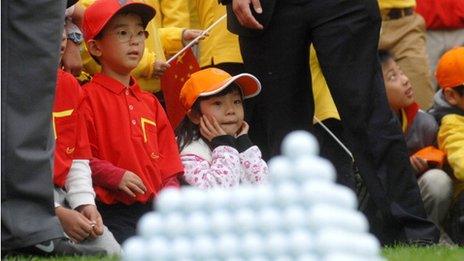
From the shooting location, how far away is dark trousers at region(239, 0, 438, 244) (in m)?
7.11

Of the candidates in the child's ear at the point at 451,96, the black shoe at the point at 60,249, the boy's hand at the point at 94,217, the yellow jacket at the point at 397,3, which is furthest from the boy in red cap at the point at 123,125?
the yellow jacket at the point at 397,3

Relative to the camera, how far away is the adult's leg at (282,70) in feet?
→ 23.7

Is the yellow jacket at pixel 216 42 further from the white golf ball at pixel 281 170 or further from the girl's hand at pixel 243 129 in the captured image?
the white golf ball at pixel 281 170

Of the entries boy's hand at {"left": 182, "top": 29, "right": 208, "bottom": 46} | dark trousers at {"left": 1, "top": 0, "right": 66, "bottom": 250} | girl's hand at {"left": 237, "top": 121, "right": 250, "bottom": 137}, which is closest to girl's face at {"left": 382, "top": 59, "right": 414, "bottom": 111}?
boy's hand at {"left": 182, "top": 29, "right": 208, "bottom": 46}

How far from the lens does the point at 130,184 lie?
269 inches

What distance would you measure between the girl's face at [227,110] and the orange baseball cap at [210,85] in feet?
0.19

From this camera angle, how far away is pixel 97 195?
23.0ft

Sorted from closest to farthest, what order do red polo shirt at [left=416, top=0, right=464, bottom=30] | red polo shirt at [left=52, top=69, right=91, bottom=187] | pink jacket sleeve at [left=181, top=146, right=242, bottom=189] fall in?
red polo shirt at [left=52, top=69, right=91, bottom=187]
pink jacket sleeve at [left=181, top=146, right=242, bottom=189]
red polo shirt at [left=416, top=0, right=464, bottom=30]

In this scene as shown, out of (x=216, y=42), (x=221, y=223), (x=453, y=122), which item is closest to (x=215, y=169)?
(x=216, y=42)

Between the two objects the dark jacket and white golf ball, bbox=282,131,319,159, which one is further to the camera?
the dark jacket

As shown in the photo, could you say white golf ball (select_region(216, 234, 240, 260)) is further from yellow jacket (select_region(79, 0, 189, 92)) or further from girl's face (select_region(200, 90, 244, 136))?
yellow jacket (select_region(79, 0, 189, 92))

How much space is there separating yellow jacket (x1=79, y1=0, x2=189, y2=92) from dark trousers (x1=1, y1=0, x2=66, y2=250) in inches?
86.3

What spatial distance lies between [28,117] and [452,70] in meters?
4.31

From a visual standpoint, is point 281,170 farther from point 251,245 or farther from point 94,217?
point 94,217
